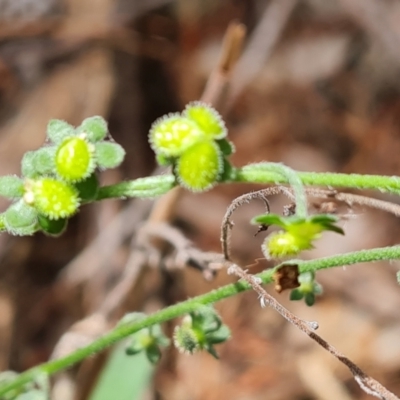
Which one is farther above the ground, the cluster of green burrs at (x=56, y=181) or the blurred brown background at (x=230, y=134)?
the cluster of green burrs at (x=56, y=181)

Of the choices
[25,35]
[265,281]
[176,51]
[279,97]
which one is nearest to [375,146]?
[279,97]

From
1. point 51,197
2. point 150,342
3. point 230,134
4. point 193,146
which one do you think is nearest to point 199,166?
point 193,146

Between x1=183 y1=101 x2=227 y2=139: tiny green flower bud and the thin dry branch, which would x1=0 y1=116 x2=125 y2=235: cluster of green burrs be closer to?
x1=183 y1=101 x2=227 y2=139: tiny green flower bud

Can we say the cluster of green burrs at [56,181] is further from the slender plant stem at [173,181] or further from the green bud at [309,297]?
the green bud at [309,297]

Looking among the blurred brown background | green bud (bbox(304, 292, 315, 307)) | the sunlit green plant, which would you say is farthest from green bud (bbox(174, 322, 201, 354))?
the blurred brown background

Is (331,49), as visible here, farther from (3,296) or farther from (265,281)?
(265,281)

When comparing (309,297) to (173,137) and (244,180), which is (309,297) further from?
(173,137)

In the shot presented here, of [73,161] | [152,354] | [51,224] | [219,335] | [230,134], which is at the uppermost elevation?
[73,161]

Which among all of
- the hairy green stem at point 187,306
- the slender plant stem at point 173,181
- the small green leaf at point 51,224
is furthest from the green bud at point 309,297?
the small green leaf at point 51,224
